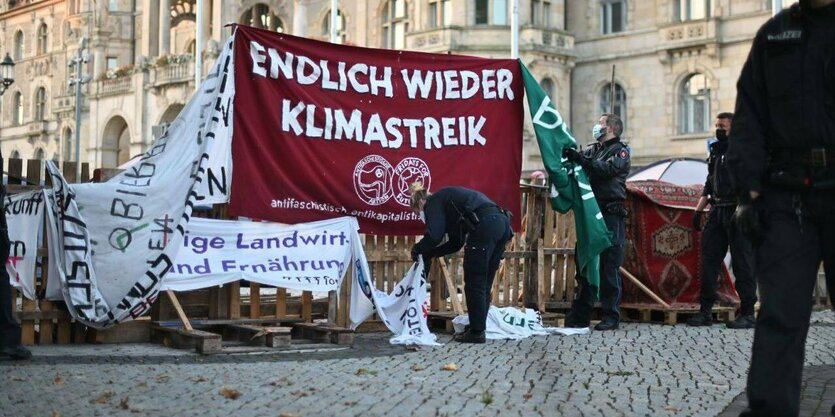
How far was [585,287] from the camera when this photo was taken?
43.7 feet

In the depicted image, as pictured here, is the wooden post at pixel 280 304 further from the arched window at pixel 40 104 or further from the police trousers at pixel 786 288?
the arched window at pixel 40 104

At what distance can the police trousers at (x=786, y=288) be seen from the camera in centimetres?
592

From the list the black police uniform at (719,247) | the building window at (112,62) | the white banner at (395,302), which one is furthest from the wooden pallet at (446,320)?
the building window at (112,62)

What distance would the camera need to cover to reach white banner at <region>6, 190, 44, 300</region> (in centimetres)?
1099

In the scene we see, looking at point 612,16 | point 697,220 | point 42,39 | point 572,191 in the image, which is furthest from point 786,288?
point 42,39

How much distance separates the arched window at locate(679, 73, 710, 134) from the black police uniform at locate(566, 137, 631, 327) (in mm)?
29702

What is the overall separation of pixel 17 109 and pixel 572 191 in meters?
71.2

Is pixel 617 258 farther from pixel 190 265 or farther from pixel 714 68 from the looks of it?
pixel 714 68

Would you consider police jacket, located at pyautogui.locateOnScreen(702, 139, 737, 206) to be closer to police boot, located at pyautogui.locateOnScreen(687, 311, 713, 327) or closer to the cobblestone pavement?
police boot, located at pyautogui.locateOnScreen(687, 311, 713, 327)

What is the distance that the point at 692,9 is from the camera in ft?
141

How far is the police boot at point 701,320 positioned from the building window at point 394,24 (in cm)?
3645

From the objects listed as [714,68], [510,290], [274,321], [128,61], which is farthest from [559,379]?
[128,61]

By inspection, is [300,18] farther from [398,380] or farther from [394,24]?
[398,380]

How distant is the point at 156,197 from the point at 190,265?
2.40ft
